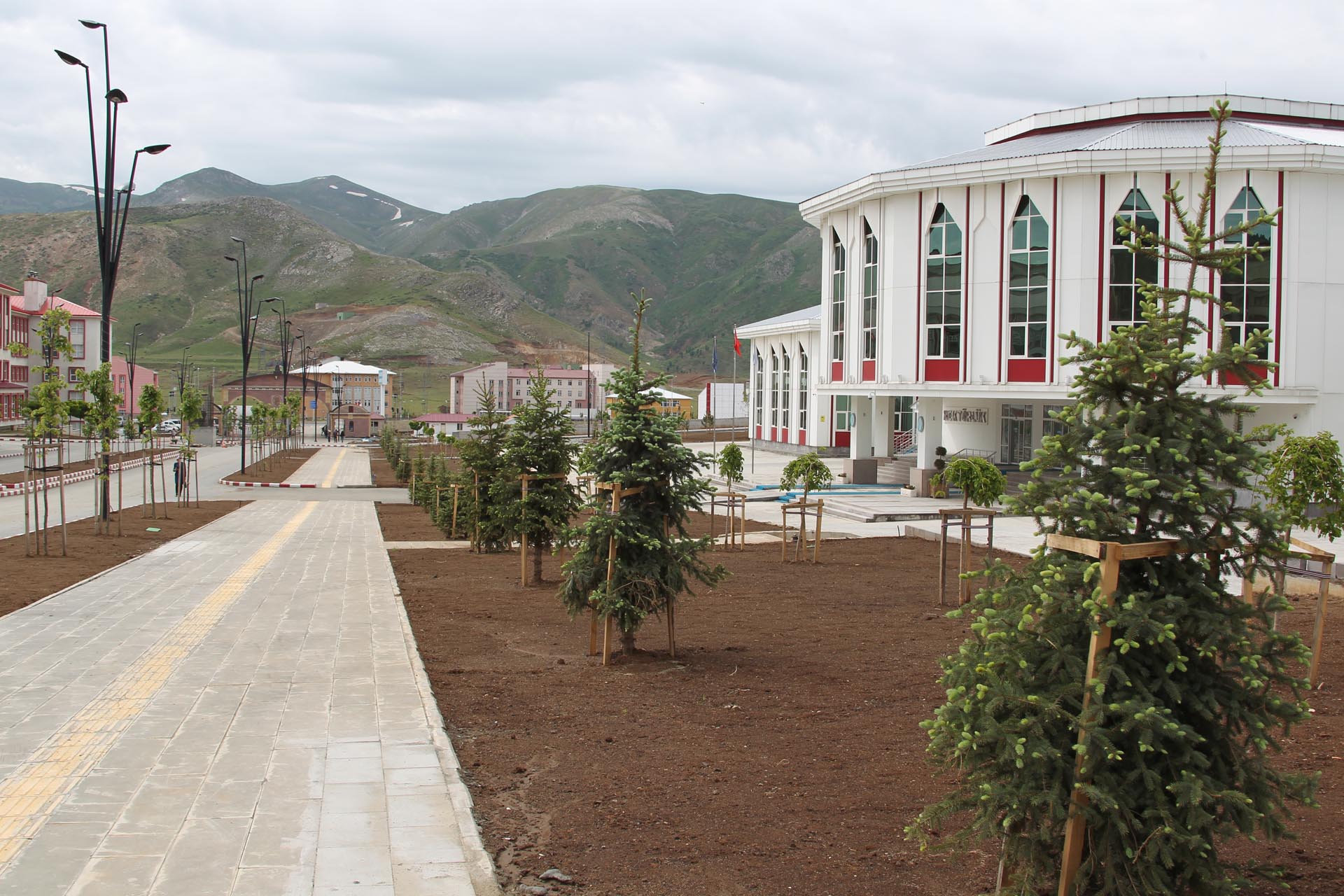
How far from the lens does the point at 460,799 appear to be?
6.66 m

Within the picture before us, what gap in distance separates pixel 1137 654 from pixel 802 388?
5599cm

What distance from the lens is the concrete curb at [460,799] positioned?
18.0ft


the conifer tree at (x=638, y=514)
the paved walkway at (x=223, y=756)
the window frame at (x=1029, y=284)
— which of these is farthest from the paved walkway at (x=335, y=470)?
the conifer tree at (x=638, y=514)

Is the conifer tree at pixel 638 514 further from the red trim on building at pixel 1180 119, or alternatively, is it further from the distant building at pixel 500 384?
the distant building at pixel 500 384

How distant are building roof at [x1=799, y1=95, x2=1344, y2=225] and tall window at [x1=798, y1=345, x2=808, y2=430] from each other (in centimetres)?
1486

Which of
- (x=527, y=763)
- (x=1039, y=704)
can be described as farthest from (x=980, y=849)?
(x=527, y=763)

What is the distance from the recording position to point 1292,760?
7.11m

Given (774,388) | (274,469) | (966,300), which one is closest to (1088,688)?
(966,300)

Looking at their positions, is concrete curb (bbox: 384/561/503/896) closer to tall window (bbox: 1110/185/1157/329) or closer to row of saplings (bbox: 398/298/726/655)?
row of saplings (bbox: 398/298/726/655)

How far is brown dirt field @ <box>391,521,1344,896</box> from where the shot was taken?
5.67 meters

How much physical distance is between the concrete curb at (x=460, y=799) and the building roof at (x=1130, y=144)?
27.2 meters

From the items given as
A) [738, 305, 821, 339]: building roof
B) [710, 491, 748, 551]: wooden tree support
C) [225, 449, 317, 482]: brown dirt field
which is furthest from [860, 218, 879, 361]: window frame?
[225, 449, 317, 482]: brown dirt field

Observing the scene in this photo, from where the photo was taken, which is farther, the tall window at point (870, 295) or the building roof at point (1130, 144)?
the tall window at point (870, 295)

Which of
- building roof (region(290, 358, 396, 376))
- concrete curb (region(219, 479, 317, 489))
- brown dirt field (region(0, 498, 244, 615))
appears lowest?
concrete curb (region(219, 479, 317, 489))
